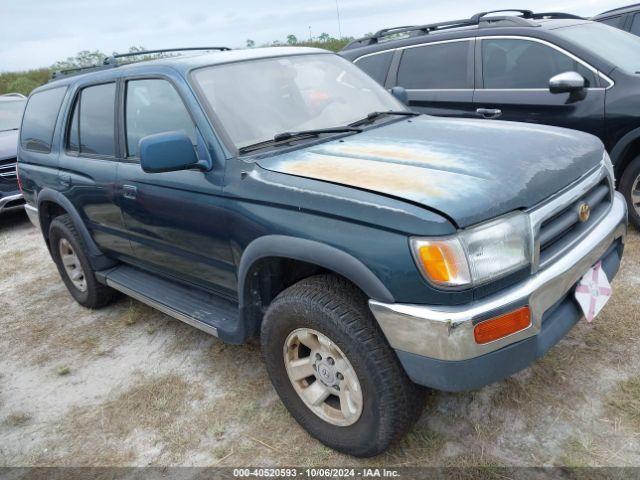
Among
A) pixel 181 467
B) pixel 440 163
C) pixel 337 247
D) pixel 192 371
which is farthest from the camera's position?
pixel 192 371

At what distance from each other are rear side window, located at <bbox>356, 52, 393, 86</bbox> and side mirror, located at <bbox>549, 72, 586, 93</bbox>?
184 cm

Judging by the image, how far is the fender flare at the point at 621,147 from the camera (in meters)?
4.10

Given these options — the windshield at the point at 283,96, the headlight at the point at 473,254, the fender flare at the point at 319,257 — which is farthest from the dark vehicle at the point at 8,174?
the headlight at the point at 473,254

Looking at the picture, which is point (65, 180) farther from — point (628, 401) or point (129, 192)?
point (628, 401)

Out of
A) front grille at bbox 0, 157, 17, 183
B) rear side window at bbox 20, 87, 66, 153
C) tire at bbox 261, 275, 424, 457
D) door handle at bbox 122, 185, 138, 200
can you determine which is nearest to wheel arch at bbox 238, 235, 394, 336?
tire at bbox 261, 275, 424, 457

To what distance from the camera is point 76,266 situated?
4.40m

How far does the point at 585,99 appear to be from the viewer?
429cm

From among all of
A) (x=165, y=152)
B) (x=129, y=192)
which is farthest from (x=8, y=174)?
(x=165, y=152)

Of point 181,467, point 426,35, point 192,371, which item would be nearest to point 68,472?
point 181,467

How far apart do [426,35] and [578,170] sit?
3.46m

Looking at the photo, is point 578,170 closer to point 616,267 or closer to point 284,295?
point 616,267

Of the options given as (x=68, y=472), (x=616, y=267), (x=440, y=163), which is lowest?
(x=68, y=472)

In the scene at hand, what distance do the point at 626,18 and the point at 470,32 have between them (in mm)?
3712

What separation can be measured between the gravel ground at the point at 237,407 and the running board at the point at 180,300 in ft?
1.40
